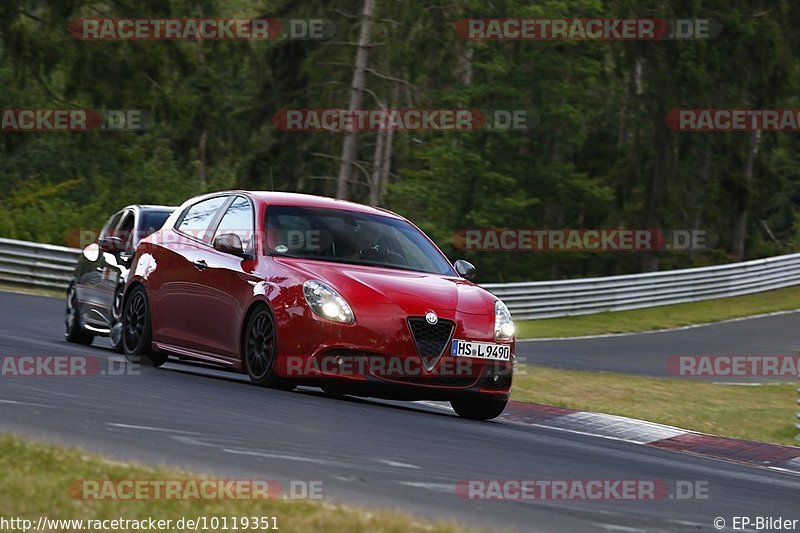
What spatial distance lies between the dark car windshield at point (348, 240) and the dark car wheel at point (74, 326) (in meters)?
4.53

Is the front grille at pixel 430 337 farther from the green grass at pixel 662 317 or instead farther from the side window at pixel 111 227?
the green grass at pixel 662 317

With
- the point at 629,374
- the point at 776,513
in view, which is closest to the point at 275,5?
the point at 629,374

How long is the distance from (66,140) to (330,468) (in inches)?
1728

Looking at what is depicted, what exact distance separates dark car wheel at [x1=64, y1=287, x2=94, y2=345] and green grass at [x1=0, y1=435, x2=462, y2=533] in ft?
31.0

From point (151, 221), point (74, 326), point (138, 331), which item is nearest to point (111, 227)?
point (151, 221)

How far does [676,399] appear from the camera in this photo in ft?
60.0

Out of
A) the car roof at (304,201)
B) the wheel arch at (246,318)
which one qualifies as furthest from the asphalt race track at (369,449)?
the car roof at (304,201)

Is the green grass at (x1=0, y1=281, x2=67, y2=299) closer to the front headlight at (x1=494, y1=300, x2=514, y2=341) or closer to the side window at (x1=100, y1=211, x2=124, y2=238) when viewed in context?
the side window at (x1=100, y1=211, x2=124, y2=238)

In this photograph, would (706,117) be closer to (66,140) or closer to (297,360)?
(66,140)

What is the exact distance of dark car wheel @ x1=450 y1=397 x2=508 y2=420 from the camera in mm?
11562

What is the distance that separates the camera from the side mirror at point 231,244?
1155cm

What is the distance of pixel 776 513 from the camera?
7590 mm

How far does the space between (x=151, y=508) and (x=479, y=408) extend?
6.21m

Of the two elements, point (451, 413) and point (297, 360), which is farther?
point (451, 413)
